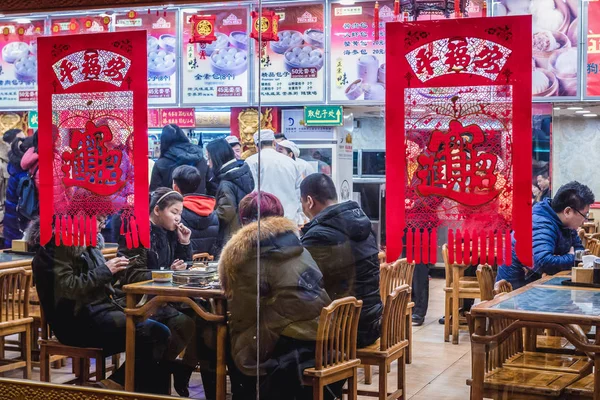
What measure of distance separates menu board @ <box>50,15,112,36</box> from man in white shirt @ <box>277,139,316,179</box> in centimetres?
120

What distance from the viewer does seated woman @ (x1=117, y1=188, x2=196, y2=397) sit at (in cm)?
433

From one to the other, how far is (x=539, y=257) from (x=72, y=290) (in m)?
2.47

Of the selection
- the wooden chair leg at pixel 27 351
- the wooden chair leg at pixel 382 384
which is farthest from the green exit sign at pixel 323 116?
the wooden chair leg at pixel 27 351

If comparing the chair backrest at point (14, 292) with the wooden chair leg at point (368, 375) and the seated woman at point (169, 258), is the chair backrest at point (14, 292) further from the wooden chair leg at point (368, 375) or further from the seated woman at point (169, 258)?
the wooden chair leg at point (368, 375)

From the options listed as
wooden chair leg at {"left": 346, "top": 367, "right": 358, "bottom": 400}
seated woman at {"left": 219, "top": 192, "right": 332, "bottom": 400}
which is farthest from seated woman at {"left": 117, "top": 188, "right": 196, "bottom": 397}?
wooden chair leg at {"left": 346, "top": 367, "right": 358, "bottom": 400}

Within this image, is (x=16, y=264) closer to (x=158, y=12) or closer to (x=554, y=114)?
(x=158, y=12)

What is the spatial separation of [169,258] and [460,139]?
1618mm

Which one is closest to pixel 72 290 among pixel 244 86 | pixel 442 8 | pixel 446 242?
pixel 244 86

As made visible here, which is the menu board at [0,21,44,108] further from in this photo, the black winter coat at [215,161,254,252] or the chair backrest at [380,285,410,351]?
the chair backrest at [380,285,410,351]

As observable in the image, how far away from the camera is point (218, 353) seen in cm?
427

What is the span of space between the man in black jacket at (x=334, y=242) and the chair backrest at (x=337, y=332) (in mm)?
66

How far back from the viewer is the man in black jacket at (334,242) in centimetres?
396

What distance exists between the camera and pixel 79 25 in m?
4.50

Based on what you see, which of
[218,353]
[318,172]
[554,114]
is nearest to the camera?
[554,114]
